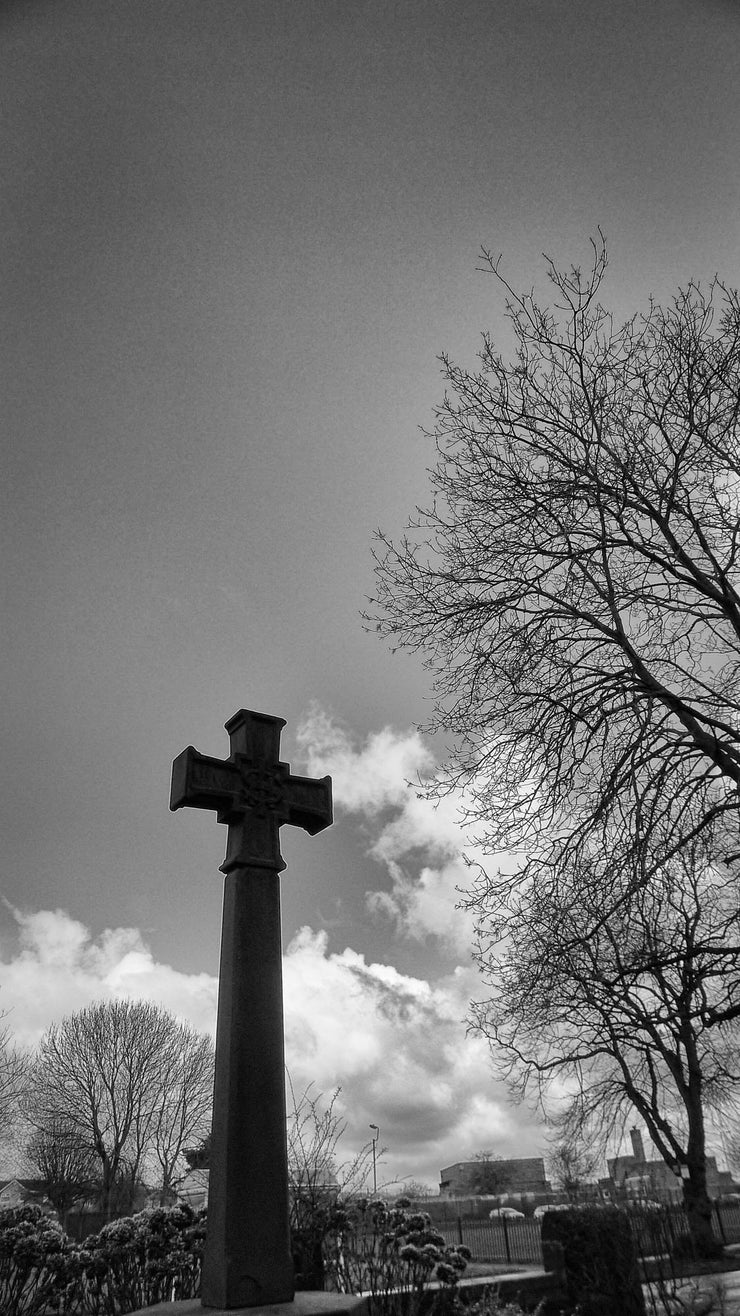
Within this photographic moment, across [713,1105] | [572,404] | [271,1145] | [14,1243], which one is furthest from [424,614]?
[713,1105]

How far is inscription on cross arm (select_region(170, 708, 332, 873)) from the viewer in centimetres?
525

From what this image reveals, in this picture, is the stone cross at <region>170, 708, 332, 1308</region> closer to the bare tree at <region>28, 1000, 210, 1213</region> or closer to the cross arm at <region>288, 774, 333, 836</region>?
the cross arm at <region>288, 774, 333, 836</region>

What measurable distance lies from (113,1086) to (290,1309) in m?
30.5

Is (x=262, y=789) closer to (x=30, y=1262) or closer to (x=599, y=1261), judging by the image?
(x=30, y=1262)

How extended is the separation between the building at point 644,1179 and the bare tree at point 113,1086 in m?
16.7

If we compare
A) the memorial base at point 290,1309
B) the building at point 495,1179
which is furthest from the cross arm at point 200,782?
the building at point 495,1179

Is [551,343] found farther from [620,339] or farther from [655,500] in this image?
[655,500]

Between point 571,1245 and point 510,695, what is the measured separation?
5.83 meters

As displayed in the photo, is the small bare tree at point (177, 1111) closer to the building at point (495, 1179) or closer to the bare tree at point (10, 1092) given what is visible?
the bare tree at point (10, 1092)

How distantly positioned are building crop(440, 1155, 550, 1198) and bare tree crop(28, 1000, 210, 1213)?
36030 mm

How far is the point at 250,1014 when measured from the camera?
469 cm

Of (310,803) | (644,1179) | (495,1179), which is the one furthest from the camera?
(495,1179)

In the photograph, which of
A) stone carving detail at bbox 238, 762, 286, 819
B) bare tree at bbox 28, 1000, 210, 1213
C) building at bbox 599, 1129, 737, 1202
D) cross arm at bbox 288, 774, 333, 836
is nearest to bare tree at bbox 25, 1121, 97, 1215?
bare tree at bbox 28, 1000, 210, 1213

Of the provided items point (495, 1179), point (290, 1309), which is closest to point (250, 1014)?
point (290, 1309)
